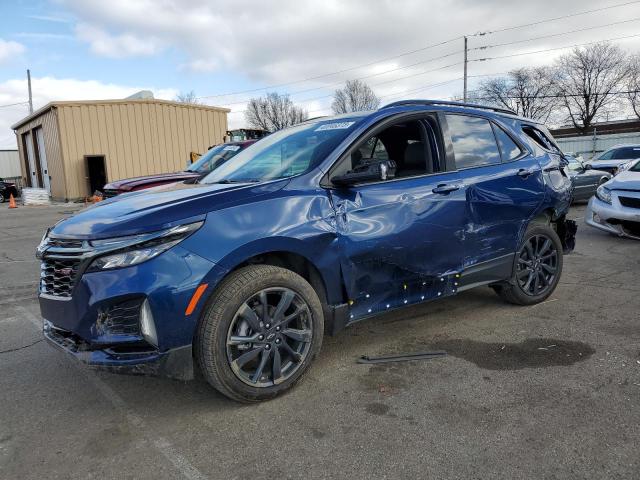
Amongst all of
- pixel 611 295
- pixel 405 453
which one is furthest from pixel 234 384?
pixel 611 295

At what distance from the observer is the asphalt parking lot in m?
2.50

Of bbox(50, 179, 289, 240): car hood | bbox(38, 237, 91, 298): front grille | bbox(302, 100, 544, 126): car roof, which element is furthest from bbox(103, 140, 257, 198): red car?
bbox(38, 237, 91, 298): front grille

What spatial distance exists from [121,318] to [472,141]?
3.14 m

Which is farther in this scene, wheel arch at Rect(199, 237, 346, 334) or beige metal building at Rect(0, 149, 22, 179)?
beige metal building at Rect(0, 149, 22, 179)

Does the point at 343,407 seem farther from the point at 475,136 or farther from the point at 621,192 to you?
the point at 621,192

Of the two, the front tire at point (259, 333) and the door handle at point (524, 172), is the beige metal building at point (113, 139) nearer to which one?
the door handle at point (524, 172)

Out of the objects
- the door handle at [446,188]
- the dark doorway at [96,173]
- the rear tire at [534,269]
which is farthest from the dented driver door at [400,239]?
the dark doorway at [96,173]

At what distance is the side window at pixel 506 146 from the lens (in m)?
4.56

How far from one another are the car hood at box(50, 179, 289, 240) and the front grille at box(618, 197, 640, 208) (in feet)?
22.3

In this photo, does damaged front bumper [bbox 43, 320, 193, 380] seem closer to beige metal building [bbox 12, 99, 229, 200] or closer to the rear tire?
the rear tire

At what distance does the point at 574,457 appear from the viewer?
8.16 ft

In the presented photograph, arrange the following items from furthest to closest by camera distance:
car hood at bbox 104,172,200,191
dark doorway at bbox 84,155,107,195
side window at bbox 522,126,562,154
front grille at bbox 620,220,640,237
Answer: dark doorway at bbox 84,155,107,195, car hood at bbox 104,172,200,191, front grille at bbox 620,220,640,237, side window at bbox 522,126,562,154

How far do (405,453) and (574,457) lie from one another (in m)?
0.83

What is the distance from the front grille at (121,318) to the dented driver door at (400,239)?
133cm
